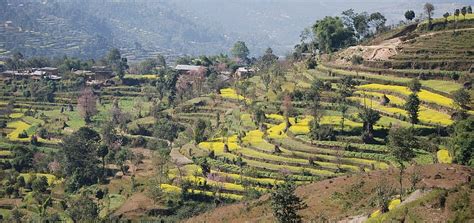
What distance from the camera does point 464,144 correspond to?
3366 cm

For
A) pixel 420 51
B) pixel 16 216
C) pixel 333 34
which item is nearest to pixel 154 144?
pixel 16 216

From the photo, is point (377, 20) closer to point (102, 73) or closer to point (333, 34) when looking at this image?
point (333, 34)

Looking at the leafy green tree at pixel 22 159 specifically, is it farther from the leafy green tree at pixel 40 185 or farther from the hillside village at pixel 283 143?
the leafy green tree at pixel 40 185

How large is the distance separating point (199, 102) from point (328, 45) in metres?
17.3

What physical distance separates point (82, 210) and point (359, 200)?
19560 millimetres

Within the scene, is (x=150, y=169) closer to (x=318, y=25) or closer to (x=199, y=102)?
(x=199, y=102)

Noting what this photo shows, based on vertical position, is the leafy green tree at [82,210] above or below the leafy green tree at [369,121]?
below

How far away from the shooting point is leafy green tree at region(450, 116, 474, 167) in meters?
33.4

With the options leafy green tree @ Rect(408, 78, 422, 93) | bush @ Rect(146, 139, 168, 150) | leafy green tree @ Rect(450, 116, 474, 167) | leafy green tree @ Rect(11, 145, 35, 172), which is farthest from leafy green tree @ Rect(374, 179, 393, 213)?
leafy green tree @ Rect(11, 145, 35, 172)

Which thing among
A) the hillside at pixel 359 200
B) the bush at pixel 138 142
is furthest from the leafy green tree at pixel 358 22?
the hillside at pixel 359 200

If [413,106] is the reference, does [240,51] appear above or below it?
above

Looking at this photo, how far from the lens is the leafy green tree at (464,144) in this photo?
33.4 metres

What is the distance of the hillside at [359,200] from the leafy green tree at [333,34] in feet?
125

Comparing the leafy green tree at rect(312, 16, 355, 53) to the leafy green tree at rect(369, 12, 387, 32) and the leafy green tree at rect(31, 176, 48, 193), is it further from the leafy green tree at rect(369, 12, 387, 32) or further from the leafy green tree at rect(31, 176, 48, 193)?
the leafy green tree at rect(31, 176, 48, 193)
